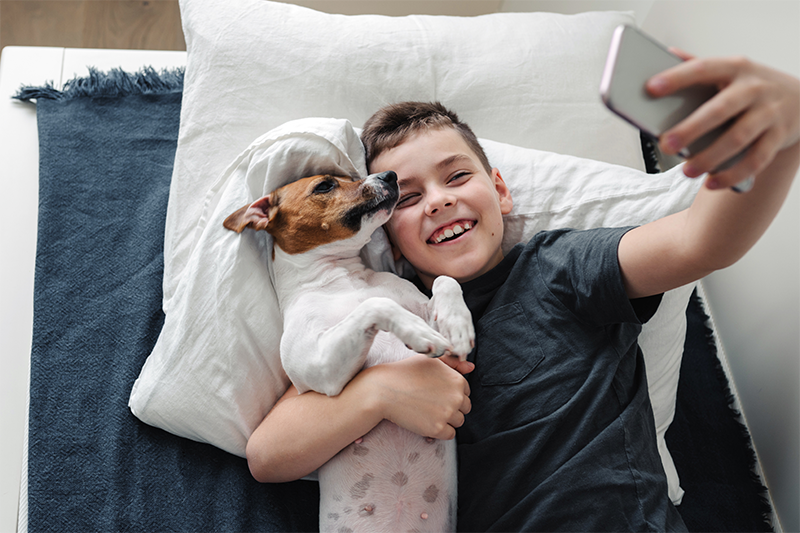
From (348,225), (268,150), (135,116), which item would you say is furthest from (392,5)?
(348,225)

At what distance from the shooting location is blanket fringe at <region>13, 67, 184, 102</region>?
6.27ft

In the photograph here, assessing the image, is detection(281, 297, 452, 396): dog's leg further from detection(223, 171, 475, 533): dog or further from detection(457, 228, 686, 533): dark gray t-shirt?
detection(457, 228, 686, 533): dark gray t-shirt

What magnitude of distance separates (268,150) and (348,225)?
12.1 inches

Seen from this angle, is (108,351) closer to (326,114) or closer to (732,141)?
(326,114)

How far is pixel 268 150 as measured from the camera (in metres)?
1.39

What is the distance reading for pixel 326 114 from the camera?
66.4 inches

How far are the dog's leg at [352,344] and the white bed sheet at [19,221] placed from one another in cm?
75

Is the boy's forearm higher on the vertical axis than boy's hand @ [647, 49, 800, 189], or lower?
lower

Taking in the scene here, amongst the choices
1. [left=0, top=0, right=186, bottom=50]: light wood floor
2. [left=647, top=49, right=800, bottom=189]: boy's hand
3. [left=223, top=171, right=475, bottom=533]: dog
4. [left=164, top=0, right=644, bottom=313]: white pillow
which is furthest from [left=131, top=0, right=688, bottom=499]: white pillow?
[left=0, top=0, right=186, bottom=50]: light wood floor

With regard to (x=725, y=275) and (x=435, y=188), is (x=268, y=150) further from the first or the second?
(x=725, y=275)

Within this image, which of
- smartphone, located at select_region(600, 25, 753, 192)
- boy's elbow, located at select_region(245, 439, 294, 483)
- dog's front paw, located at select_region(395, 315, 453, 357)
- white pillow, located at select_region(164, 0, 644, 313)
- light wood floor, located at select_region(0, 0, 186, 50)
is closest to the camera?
smartphone, located at select_region(600, 25, 753, 192)

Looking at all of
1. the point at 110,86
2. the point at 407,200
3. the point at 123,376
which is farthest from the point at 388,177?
the point at 110,86

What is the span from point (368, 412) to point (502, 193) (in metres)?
0.70

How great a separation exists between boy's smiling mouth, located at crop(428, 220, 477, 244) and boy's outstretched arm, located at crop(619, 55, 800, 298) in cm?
36
